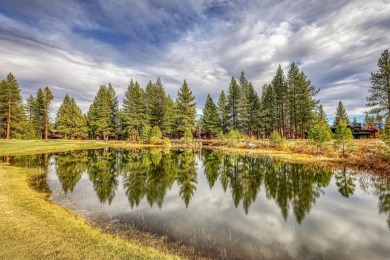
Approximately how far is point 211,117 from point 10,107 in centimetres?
5407

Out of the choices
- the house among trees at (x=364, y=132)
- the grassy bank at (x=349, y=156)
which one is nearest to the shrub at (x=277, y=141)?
the grassy bank at (x=349, y=156)

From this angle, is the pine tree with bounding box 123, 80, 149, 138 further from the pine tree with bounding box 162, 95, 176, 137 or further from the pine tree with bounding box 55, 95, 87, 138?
the pine tree with bounding box 55, 95, 87, 138

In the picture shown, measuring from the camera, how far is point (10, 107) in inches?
2147

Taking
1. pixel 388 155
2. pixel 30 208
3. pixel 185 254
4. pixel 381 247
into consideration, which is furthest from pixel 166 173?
pixel 388 155

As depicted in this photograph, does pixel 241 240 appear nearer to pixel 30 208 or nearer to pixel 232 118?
pixel 30 208

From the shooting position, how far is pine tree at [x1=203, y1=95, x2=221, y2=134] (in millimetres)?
71812

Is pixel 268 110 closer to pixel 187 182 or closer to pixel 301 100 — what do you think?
pixel 301 100

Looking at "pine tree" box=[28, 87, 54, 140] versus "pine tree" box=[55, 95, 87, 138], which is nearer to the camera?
"pine tree" box=[28, 87, 54, 140]

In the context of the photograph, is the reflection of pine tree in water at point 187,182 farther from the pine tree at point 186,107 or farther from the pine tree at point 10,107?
the pine tree at point 10,107

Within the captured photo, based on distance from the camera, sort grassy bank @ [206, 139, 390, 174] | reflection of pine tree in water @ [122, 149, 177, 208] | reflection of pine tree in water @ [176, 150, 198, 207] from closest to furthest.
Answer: reflection of pine tree in water @ [122, 149, 177, 208] → reflection of pine tree in water @ [176, 150, 198, 207] → grassy bank @ [206, 139, 390, 174]

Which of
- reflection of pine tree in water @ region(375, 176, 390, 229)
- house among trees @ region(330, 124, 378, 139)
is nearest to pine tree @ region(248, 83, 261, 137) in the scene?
house among trees @ region(330, 124, 378, 139)

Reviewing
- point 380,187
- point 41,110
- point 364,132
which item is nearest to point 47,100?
point 41,110

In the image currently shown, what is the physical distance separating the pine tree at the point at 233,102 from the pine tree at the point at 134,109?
87.7 feet

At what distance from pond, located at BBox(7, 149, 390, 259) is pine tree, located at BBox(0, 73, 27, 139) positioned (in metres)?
46.1
